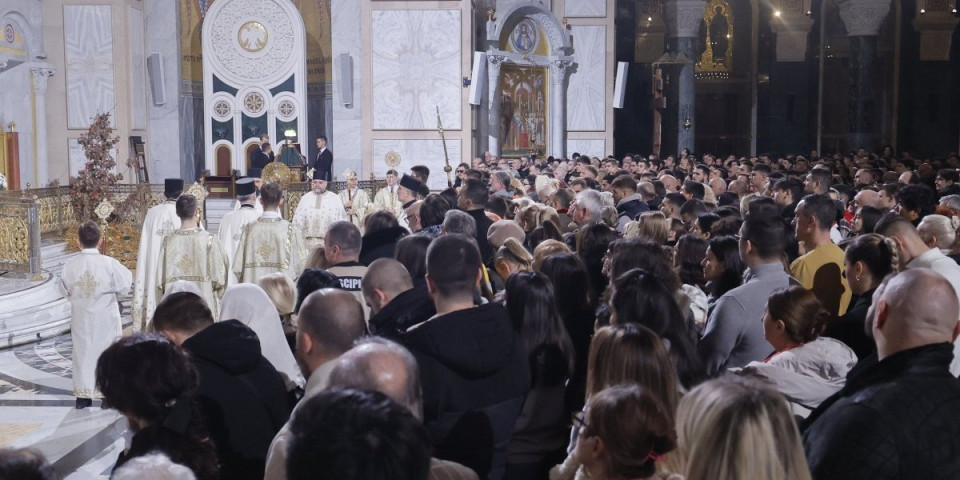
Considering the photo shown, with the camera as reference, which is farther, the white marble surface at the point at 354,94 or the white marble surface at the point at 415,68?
the white marble surface at the point at 354,94

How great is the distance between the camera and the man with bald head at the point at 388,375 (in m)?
2.95

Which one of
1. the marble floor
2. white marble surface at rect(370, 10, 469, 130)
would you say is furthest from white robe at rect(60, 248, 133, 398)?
white marble surface at rect(370, 10, 469, 130)

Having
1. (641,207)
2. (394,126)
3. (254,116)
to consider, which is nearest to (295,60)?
(254,116)

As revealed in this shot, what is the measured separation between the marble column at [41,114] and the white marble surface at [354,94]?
6.04 m

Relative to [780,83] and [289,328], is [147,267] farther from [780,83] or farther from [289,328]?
[780,83]

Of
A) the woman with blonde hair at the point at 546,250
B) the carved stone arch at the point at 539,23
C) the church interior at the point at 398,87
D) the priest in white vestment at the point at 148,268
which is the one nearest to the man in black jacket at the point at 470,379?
the woman with blonde hair at the point at 546,250

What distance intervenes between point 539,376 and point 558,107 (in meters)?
20.6

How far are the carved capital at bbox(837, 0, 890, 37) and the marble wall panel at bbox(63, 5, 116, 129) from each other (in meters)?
18.9

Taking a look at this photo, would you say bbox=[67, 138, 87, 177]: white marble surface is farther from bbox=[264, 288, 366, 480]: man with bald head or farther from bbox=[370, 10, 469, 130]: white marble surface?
bbox=[264, 288, 366, 480]: man with bald head

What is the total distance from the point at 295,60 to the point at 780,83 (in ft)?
50.1

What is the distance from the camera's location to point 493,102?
2347cm

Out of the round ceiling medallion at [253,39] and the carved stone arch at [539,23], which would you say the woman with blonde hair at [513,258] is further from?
the round ceiling medallion at [253,39]

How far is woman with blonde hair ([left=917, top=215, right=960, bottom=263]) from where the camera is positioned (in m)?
6.41

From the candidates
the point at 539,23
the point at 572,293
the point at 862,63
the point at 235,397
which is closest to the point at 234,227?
the point at 572,293
